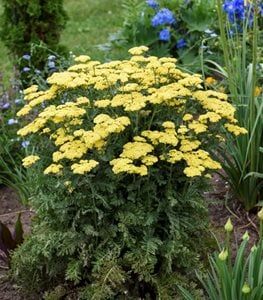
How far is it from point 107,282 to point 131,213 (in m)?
0.31

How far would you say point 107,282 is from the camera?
8.62 ft

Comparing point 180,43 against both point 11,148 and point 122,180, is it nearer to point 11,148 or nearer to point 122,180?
point 11,148

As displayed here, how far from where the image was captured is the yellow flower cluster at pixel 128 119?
253 centimetres

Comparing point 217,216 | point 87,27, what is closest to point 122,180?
point 217,216

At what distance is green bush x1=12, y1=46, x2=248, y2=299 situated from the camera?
2570 millimetres

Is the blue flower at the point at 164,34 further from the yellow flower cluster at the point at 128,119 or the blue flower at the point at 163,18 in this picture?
the yellow flower cluster at the point at 128,119

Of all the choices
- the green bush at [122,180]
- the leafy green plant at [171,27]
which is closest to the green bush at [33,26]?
the leafy green plant at [171,27]

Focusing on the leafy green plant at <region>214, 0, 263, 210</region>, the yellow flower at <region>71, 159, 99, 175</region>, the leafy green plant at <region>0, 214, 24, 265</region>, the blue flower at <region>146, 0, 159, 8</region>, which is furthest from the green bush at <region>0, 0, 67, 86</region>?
the yellow flower at <region>71, 159, 99, 175</region>

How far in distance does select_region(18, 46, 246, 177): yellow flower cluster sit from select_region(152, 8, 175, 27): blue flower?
2.70 metres

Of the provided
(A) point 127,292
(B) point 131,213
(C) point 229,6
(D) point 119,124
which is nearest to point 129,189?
(B) point 131,213

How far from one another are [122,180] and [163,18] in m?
3.22

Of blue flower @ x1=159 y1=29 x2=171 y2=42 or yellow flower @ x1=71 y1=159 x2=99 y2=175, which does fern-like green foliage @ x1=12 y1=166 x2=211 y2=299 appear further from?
blue flower @ x1=159 y1=29 x2=171 y2=42

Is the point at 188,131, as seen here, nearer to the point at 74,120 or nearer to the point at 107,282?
the point at 74,120

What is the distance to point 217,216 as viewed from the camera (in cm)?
368
